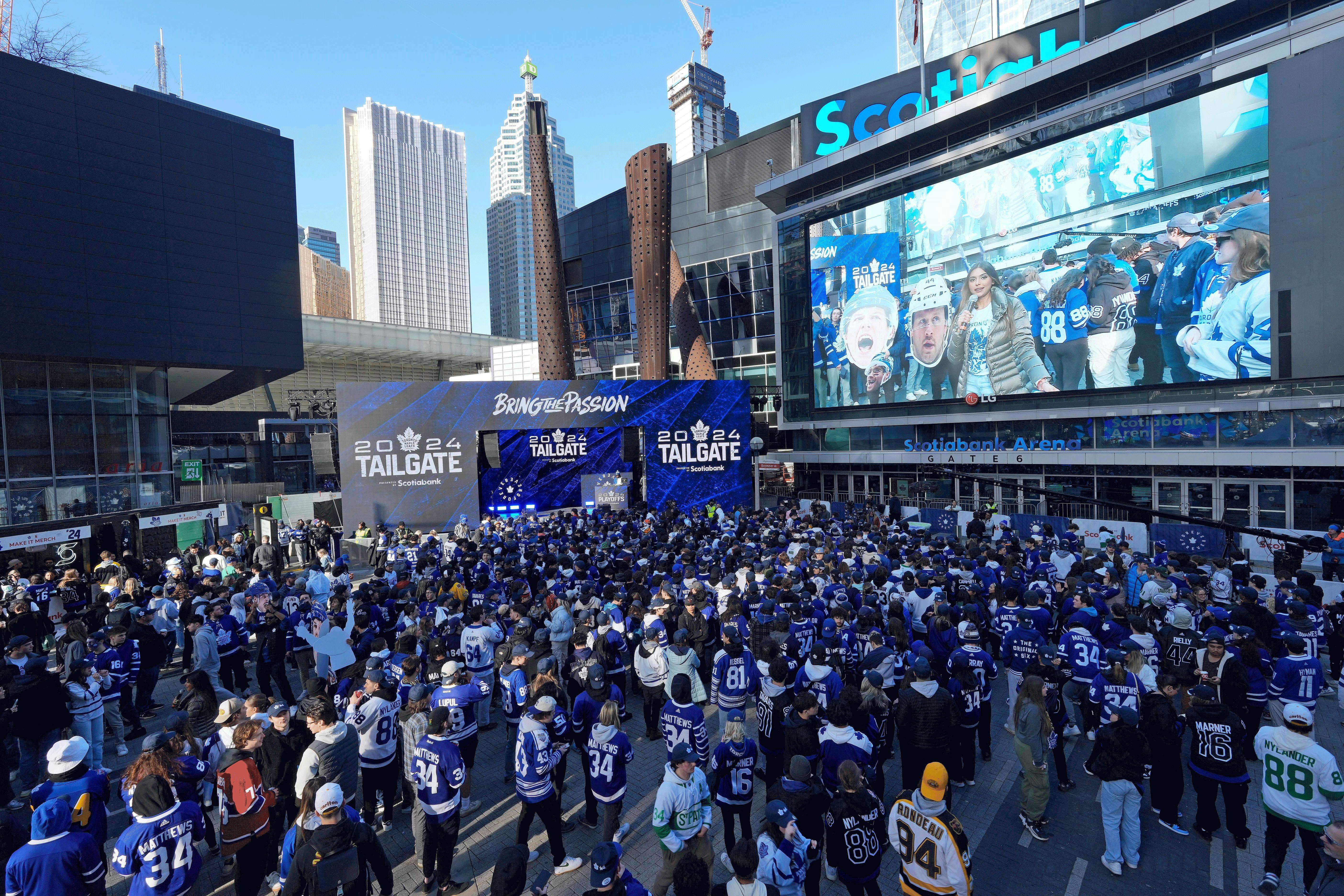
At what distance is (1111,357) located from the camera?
75.3 ft

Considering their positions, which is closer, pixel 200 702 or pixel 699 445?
pixel 200 702

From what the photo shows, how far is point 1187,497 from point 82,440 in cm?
3773

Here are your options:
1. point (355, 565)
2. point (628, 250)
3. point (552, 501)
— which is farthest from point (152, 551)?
point (628, 250)

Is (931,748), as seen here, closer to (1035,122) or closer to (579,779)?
(579,779)

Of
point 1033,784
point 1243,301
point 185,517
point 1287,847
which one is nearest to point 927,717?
point 1033,784

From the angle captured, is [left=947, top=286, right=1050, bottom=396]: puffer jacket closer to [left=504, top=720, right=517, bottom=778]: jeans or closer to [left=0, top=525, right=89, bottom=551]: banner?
[left=504, top=720, right=517, bottom=778]: jeans

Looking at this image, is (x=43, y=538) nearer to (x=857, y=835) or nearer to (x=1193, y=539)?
(x=857, y=835)

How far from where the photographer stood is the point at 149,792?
15.2 feet

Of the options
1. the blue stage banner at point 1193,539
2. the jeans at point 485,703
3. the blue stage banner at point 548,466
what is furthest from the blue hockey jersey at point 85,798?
the blue stage banner at point 1193,539

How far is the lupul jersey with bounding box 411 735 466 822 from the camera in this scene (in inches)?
217

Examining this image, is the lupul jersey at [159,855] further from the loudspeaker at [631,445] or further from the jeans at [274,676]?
the loudspeaker at [631,445]

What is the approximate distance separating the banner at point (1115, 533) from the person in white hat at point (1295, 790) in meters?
13.8

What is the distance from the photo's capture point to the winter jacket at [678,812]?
193 inches

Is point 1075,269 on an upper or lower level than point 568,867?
upper
